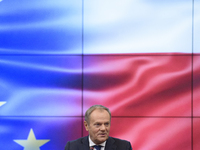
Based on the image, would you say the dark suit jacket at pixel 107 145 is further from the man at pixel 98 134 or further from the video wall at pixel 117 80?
the video wall at pixel 117 80

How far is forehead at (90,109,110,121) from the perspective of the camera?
2.12m

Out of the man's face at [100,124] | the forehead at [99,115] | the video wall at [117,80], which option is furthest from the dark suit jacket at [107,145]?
the video wall at [117,80]

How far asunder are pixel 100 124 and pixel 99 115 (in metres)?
0.07

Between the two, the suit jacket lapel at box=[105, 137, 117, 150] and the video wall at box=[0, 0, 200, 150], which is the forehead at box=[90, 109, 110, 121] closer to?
the suit jacket lapel at box=[105, 137, 117, 150]

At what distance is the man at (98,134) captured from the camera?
6.95 feet

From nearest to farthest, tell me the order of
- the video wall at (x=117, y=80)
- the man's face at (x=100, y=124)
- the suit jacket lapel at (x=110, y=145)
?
1. the man's face at (x=100, y=124)
2. the suit jacket lapel at (x=110, y=145)
3. the video wall at (x=117, y=80)

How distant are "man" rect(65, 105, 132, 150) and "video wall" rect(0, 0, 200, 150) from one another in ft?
2.65

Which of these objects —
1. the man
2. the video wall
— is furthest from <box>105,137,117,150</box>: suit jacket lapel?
the video wall

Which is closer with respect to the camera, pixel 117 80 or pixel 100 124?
pixel 100 124

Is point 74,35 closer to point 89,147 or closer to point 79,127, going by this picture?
point 79,127

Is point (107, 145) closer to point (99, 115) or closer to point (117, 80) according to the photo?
point (99, 115)

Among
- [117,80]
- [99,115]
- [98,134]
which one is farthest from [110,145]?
[117,80]

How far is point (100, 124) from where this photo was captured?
83.4 inches

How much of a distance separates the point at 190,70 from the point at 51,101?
1.56 meters
